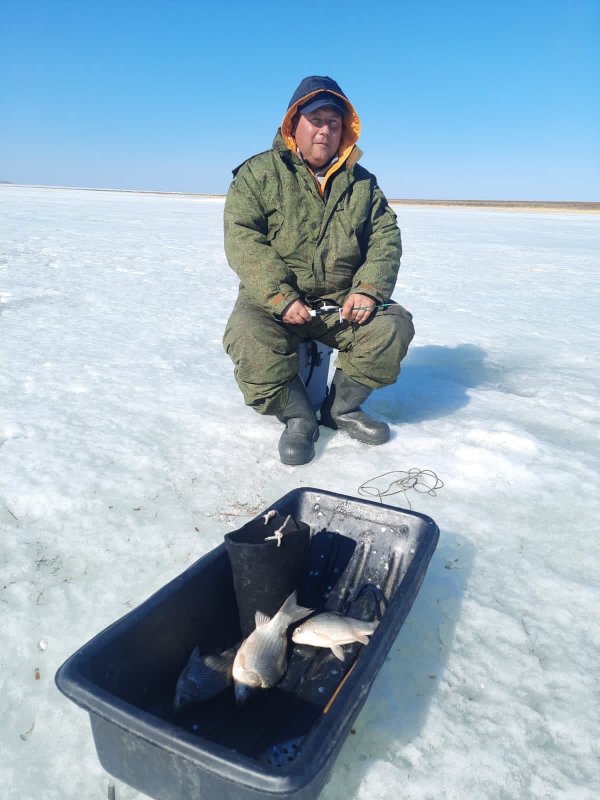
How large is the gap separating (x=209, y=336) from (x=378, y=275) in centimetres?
227

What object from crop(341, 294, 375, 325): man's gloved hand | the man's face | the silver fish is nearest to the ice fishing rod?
crop(341, 294, 375, 325): man's gloved hand

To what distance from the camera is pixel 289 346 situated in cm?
277

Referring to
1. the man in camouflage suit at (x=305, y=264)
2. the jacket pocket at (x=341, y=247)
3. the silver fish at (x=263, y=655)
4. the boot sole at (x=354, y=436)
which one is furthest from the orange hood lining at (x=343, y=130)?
the silver fish at (x=263, y=655)

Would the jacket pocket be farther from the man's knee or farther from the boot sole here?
the boot sole

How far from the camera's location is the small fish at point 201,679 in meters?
1.40

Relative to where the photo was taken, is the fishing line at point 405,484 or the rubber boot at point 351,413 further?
the rubber boot at point 351,413

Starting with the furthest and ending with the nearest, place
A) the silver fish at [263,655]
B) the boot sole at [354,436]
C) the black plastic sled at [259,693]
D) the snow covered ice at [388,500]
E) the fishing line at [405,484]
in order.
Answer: the boot sole at [354,436]
the fishing line at [405,484]
the silver fish at [263,655]
the snow covered ice at [388,500]
the black plastic sled at [259,693]

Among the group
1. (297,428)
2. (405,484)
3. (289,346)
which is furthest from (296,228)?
(405,484)

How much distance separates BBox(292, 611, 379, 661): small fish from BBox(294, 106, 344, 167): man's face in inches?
83.3

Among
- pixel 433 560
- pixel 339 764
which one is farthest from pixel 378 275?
pixel 339 764

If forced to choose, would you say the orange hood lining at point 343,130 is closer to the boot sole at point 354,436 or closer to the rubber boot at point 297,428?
the rubber boot at point 297,428

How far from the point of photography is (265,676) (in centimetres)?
148

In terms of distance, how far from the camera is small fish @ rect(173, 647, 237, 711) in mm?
1398

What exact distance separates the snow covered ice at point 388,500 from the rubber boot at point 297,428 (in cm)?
7
